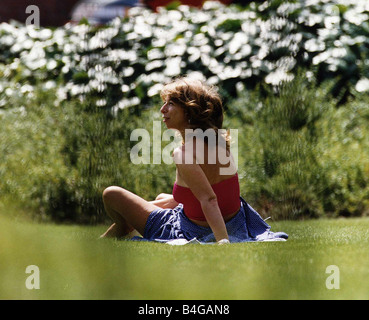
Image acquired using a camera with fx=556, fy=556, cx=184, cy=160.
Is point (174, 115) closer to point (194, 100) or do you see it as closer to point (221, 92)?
point (194, 100)

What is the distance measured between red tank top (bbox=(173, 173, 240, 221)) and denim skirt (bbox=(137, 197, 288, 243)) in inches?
1.5

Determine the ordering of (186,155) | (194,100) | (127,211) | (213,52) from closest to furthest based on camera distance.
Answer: (186,155)
(194,100)
(127,211)
(213,52)

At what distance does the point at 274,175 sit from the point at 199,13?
1.81 m

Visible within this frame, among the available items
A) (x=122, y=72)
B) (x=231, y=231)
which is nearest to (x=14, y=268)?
(x=231, y=231)

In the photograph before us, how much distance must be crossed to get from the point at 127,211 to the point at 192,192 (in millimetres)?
324

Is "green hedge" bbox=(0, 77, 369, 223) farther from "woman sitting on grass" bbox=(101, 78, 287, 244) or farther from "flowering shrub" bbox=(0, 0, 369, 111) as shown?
"woman sitting on grass" bbox=(101, 78, 287, 244)

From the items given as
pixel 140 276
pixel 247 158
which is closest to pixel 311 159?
pixel 247 158

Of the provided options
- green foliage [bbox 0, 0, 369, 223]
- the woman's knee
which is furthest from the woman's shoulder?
green foliage [bbox 0, 0, 369, 223]

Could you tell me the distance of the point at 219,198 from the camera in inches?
87.0

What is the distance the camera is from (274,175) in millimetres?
3189

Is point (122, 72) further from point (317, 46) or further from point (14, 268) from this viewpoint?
point (14, 268)

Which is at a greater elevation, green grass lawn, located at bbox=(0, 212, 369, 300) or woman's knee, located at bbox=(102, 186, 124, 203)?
woman's knee, located at bbox=(102, 186, 124, 203)

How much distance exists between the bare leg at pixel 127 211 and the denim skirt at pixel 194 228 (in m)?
0.04

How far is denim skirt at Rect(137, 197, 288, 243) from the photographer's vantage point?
2.16 metres
